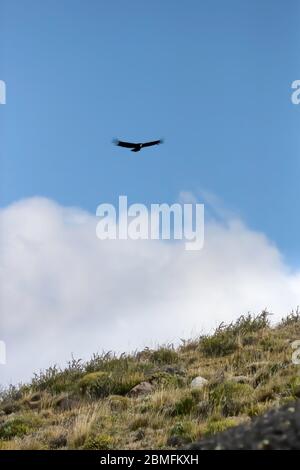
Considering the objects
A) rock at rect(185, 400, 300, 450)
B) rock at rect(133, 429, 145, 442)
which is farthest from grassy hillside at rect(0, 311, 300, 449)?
rock at rect(185, 400, 300, 450)

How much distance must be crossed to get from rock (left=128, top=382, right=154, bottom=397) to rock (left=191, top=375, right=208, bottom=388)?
45.4 inches

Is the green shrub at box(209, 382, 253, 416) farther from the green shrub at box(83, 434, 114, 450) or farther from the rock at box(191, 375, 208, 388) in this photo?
the green shrub at box(83, 434, 114, 450)

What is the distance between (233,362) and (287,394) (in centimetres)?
440

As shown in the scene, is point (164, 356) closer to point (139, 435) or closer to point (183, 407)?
point (183, 407)

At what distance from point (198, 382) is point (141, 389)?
161cm

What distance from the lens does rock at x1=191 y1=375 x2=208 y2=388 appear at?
1773 centimetres

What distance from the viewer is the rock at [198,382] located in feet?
58.2

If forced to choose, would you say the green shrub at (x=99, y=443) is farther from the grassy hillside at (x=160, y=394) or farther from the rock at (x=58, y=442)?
the rock at (x=58, y=442)

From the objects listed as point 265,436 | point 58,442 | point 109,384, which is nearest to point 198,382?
point 109,384

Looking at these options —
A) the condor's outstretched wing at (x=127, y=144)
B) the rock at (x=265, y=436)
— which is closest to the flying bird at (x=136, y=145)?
the condor's outstretched wing at (x=127, y=144)
